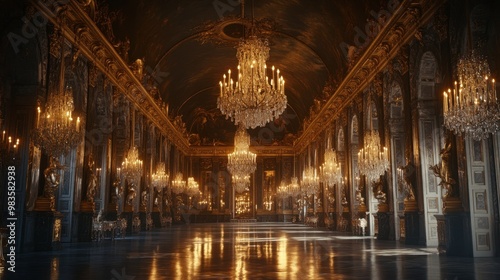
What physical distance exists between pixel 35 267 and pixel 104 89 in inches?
375

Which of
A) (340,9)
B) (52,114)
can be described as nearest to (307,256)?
(52,114)

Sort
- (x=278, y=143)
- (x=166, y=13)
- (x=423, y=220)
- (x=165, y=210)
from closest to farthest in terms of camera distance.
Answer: (x=423, y=220) < (x=166, y=13) < (x=165, y=210) < (x=278, y=143)

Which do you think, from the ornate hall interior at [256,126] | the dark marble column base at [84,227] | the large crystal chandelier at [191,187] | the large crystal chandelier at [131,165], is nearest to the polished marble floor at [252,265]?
the ornate hall interior at [256,126]

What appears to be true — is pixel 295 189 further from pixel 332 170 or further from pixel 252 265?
pixel 252 265

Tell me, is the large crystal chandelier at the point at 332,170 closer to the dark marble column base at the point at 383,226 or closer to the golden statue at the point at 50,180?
the dark marble column base at the point at 383,226

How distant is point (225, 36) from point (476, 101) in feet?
54.0

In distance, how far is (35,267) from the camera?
717 centimetres

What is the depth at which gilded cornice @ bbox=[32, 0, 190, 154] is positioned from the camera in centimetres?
1124

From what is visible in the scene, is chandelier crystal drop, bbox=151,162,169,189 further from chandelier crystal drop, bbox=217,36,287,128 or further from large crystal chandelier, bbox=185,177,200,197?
chandelier crystal drop, bbox=217,36,287,128

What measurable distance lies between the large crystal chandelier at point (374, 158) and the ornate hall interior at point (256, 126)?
0.09 m

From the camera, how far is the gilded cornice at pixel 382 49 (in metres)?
11.4

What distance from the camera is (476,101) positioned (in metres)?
7.73

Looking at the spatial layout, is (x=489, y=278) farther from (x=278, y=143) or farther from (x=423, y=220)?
(x=278, y=143)

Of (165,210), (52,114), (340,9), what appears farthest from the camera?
(165,210)
